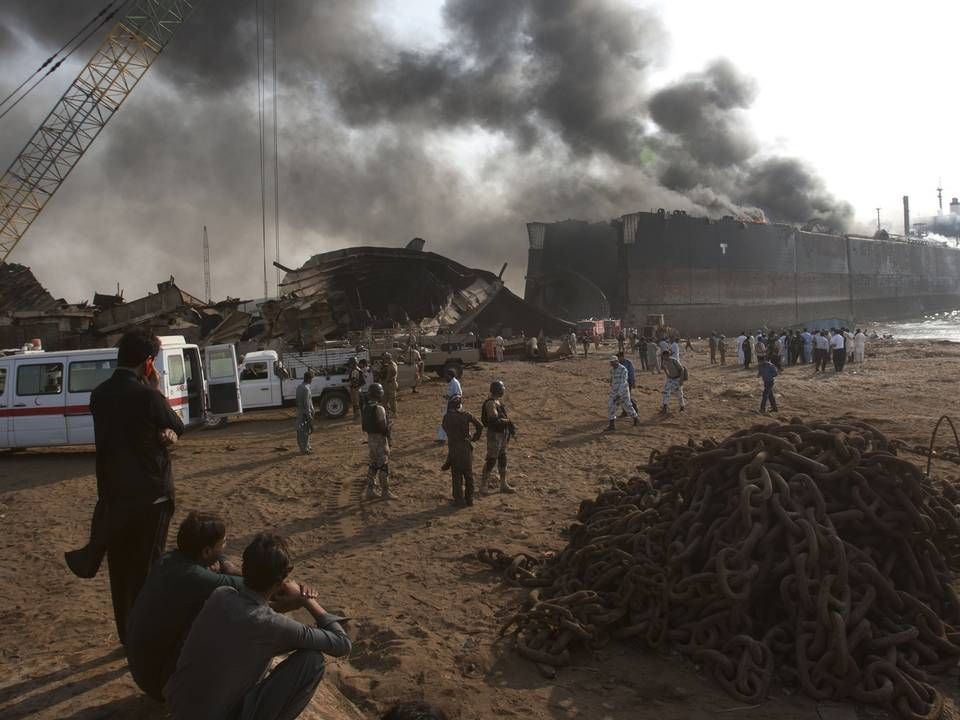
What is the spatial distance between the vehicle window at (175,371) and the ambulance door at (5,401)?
8.80 ft

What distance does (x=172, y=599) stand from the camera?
294 cm

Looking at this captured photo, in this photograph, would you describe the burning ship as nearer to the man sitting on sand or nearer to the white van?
the white van

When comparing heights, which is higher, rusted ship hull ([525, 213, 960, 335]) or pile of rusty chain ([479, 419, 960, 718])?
rusted ship hull ([525, 213, 960, 335])

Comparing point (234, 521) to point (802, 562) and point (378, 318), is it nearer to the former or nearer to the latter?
Answer: point (802, 562)

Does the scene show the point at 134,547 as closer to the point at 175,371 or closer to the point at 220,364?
the point at 175,371

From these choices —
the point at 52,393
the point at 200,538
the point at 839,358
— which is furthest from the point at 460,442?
the point at 839,358

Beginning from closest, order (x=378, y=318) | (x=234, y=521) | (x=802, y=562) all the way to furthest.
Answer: (x=802, y=562), (x=234, y=521), (x=378, y=318)

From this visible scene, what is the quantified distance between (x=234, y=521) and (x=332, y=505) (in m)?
1.19

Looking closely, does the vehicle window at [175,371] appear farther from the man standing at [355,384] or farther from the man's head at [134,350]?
the man's head at [134,350]

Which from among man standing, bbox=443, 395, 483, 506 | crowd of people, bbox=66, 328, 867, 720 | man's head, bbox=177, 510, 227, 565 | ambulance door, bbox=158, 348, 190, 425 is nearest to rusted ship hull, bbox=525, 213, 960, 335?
ambulance door, bbox=158, 348, 190, 425

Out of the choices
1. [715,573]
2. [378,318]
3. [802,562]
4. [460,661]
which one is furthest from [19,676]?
[378,318]

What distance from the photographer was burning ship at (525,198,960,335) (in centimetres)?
4788

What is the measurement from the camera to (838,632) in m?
3.98

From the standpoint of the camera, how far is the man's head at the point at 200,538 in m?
3.02
